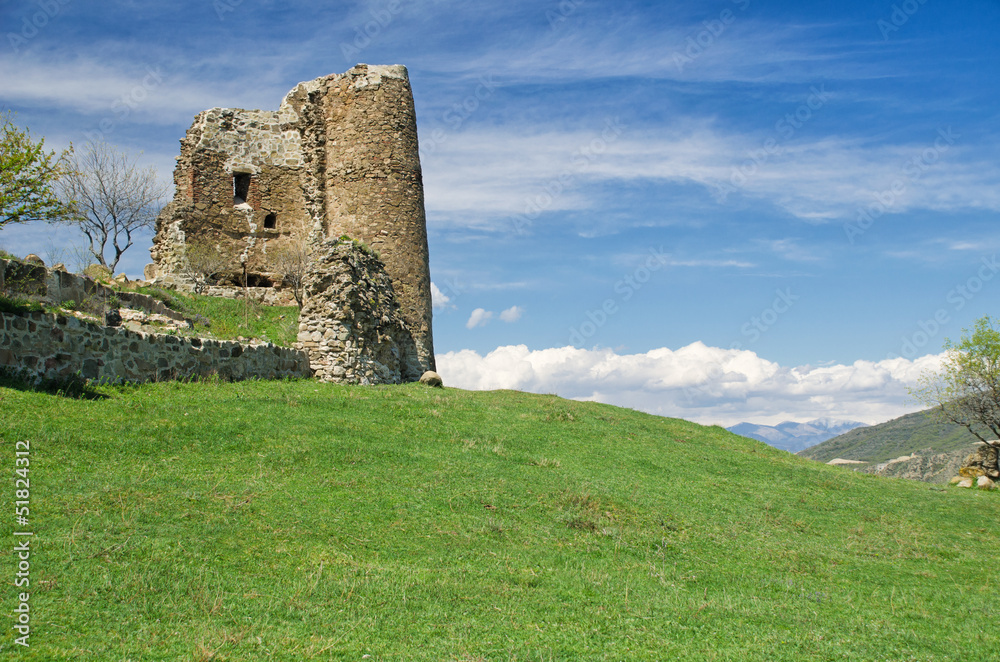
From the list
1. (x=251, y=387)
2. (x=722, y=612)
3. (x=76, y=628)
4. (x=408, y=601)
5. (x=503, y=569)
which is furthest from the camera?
(x=251, y=387)

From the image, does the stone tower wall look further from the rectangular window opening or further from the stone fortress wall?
the stone fortress wall

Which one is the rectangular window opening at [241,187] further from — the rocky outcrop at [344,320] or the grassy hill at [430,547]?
the grassy hill at [430,547]

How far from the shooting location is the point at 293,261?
29438 mm

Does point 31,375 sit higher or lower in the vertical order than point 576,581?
higher

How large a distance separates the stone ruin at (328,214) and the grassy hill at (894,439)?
278 ft

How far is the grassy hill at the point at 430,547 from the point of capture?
662 cm

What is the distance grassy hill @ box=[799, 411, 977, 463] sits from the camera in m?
99.4

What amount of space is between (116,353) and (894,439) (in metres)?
124

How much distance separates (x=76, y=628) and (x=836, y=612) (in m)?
7.88

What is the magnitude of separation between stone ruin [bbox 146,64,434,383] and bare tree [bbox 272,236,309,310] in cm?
13

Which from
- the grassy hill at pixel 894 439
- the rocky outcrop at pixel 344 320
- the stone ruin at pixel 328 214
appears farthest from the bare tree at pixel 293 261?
the grassy hill at pixel 894 439

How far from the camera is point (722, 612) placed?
810 centimetres

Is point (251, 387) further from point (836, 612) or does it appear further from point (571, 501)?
point (836, 612)

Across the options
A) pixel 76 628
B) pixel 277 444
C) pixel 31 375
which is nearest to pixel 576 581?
pixel 76 628
